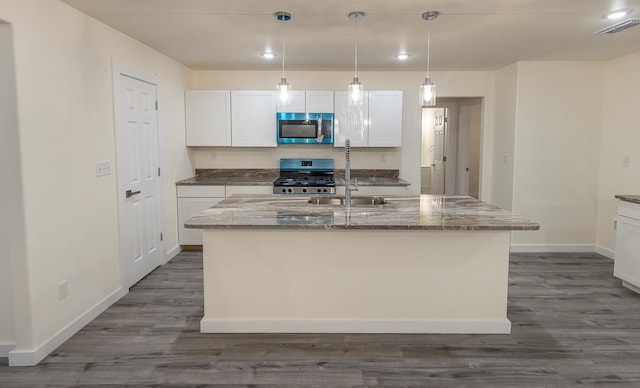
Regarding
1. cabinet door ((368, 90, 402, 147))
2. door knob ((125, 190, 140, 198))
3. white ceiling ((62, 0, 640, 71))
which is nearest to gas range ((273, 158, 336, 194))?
cabinet door ((368, 90, 402, 147))

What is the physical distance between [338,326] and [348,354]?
1.01 feet

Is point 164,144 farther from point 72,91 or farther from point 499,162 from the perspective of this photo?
point 499,162

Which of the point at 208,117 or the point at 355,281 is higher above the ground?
the point at 208,117

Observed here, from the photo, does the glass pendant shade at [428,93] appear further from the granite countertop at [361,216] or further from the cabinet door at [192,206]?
the cabinet door at [192,206]

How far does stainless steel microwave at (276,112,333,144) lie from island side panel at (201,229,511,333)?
2651 mm

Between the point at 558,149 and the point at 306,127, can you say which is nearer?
the point at 558,149

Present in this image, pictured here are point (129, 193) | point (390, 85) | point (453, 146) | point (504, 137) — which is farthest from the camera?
point (453, 146)

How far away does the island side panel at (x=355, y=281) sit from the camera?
2959mm

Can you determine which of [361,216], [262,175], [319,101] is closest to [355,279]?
[361,216]

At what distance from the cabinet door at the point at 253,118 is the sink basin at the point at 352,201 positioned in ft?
6.72

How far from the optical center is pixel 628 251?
393 centimetres

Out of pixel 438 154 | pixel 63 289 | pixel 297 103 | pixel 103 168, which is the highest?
pixel 297 103

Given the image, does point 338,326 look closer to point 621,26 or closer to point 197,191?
point 197,191

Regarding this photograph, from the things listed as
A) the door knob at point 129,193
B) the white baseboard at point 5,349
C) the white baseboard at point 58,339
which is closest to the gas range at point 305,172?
the door knob at point 129,193
